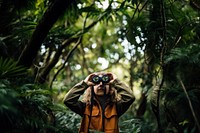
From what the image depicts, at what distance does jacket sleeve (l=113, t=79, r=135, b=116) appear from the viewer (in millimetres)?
4254

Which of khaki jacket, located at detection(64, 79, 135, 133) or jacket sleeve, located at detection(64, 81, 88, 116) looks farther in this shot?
jacket sleeve, located at detection(64, 81, 88, 116)

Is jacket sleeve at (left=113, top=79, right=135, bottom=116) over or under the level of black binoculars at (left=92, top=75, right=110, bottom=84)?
under

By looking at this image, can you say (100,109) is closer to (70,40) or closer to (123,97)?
(123,97)

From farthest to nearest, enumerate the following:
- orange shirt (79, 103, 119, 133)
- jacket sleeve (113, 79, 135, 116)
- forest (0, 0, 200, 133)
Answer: forest (0, 0, 200, 133) → jacket sleeve (113, 79, 135, 116) → orange shirt (79, 103, 119, 133)

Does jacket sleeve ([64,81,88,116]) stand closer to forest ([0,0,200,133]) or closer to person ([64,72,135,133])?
person ([64,72,135,133])

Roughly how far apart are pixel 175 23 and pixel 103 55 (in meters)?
5.31

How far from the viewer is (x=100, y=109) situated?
4238 mm

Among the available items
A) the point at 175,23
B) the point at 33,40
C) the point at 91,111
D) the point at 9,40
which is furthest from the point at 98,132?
the point at 9,40

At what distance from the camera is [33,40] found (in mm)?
5078

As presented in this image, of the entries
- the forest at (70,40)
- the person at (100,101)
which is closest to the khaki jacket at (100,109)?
the person at (100,101)

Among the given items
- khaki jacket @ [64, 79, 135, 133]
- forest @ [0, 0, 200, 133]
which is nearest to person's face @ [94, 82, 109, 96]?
khaki jacket @ [64, 79, 135, 133]

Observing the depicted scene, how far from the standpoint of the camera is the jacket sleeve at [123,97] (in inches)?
167

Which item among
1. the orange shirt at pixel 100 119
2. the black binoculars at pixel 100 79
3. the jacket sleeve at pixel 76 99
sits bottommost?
the orange shirt at pixel 100 119

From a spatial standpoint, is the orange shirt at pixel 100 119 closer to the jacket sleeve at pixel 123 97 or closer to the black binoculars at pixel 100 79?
the jacket sleeve at pixel 123 97
